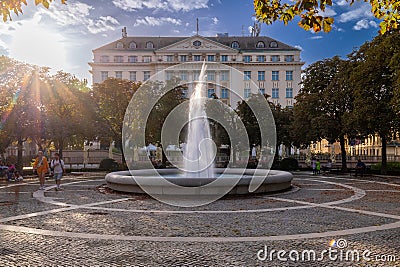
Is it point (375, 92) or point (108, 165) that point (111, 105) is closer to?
point (108, 165)

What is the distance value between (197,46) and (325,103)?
4754 cm

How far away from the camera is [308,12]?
21.1 ft

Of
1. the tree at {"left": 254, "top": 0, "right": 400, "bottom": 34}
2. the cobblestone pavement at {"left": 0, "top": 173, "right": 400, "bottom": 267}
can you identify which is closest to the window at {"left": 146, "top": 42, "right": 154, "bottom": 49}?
the cobblestone pavement at {"left": 0, "top": 173, "right": 400, "bottom": 267}

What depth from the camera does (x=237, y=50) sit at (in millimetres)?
79375

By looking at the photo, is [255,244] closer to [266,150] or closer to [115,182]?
[115,182]

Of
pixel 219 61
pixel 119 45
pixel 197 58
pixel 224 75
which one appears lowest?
pixel 224 75

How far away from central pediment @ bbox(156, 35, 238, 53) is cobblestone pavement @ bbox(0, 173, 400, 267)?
65501 mm

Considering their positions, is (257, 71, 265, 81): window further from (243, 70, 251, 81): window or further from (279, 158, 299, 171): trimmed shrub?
(279, 158, 299, 171): trimmed shrub

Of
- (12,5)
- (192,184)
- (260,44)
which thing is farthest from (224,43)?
(12,5)

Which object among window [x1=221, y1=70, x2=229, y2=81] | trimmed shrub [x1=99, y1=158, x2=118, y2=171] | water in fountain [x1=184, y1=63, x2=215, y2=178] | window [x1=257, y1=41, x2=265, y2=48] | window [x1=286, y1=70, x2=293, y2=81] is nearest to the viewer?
water in fountain [x1=184, y1=63, x2=215, y2=178]

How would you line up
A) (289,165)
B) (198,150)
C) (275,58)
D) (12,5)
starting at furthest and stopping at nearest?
(275,58) < (289,165) < (198,150) < (12,5)

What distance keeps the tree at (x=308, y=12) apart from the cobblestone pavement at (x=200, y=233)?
4.01 m

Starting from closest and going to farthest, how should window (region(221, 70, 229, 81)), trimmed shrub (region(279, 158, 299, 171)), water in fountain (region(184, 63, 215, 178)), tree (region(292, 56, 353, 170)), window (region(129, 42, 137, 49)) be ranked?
water in fountain (region(184, 63, 215, 178)), tree (region(292, 56, 353, 170)), trimmed shrub (region(279, 158, 299, 171)), window (region(221, 70, 229, 81)), window (region(129, 42, 137, 49))

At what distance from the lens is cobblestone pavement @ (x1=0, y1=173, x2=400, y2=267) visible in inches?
281
